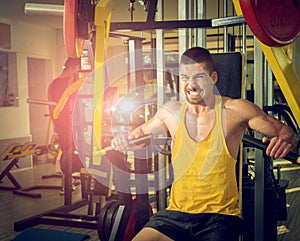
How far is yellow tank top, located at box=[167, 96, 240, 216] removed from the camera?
154 centimetres

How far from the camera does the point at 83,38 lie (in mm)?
1707

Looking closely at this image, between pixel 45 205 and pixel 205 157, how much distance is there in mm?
2786

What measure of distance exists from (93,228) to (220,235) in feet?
5.95

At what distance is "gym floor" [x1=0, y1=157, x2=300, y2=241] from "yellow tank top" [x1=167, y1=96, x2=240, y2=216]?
1.58 m

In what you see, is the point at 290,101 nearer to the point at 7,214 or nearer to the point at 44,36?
the point at 7,214

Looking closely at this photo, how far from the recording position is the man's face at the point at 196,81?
160 cm

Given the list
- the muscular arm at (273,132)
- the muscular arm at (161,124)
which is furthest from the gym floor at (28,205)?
the muscular arm at (273,132)

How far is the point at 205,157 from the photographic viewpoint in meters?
1.56

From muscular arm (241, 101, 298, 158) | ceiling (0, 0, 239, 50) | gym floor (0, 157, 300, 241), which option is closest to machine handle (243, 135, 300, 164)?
muscular arm (241, 101, 298, 158)

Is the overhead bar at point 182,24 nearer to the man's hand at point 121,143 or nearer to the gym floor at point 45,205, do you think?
the man's hand at point 121,143

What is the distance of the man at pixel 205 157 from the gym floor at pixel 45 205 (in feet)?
5.19

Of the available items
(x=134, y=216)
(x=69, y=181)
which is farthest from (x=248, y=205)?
(x=69, y=181)

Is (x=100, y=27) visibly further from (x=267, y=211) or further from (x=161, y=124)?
(x=267, y=211)

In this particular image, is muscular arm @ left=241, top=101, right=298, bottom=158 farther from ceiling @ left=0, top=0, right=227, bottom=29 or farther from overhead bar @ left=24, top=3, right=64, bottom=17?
ceiling @ left=0, top=0, right=227, bottom=29
